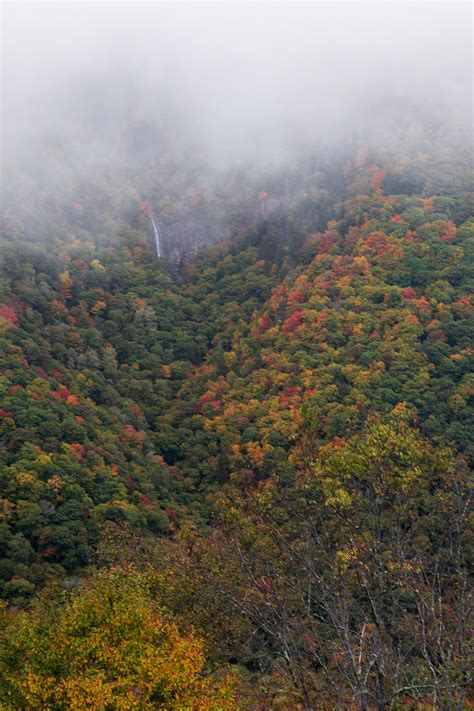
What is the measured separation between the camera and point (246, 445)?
6247cm

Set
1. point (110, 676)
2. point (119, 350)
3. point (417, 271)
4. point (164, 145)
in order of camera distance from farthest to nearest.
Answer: point (164, 145), point (119, 350), point (417, 271), point (110, 676)

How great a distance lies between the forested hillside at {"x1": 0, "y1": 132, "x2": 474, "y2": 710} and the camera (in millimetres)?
17531

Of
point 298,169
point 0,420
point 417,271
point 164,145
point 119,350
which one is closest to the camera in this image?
point 0,420

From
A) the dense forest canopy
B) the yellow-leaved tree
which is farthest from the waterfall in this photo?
the yellow-leaved tree

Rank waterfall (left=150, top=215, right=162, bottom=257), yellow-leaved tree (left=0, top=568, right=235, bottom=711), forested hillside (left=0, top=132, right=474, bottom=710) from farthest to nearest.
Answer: waterfall (left=150, top=215, right=162, bottom=257), forested hillside (left=0, top=132, right=474, bottom=710), yellow-leaved tree (left=0, top=568, right=235, bottom=711)

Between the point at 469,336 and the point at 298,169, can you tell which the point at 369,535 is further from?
the point at 298,169

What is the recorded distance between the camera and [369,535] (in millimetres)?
19438

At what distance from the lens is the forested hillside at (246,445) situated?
17531 millimetres

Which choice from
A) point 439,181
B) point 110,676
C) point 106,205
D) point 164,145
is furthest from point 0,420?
point 164,145

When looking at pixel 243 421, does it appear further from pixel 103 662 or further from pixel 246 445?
pixel 103 662

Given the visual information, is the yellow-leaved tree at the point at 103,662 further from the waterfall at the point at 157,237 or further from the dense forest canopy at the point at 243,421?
the waterfall at the point at 157,237

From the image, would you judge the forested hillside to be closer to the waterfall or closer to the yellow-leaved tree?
the yellow-leaved tree

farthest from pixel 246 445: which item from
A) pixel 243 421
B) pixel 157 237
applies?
pixel 157 237

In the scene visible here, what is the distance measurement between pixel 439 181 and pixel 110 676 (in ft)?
258
